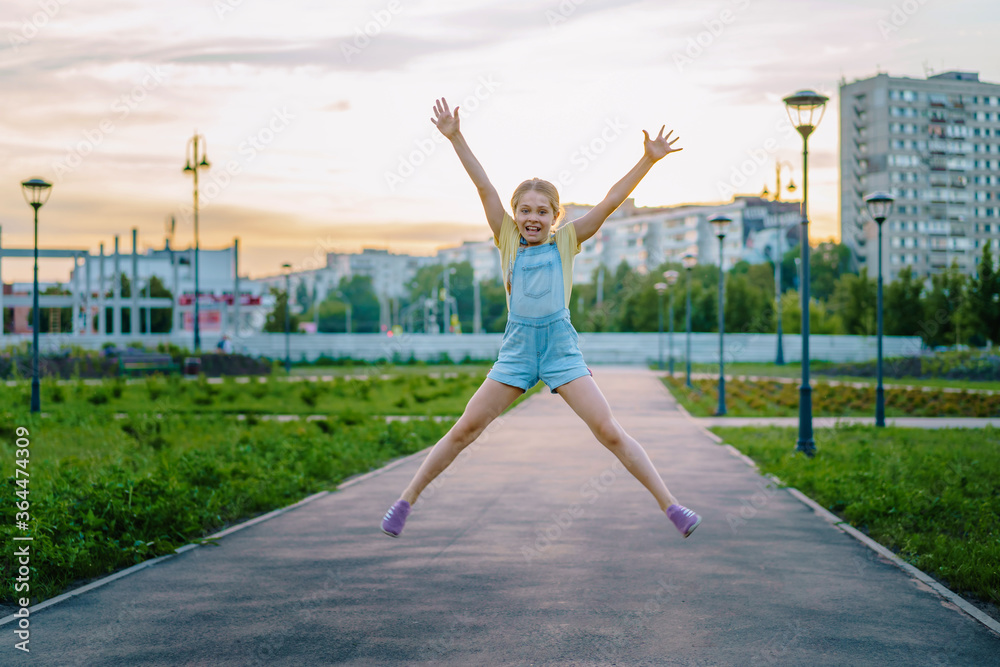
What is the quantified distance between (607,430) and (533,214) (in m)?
1.09

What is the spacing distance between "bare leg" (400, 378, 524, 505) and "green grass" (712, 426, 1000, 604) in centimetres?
300

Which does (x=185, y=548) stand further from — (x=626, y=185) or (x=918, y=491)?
(x=918, y=491)


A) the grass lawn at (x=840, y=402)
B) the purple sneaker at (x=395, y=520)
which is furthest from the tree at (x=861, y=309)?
the purple sneaker at (x=395, y=520)

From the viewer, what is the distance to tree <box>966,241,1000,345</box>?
43125mm

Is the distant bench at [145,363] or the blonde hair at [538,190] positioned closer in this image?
the blonde hair at [538,190]

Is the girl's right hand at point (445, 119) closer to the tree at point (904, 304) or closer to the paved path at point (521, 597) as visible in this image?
the paved path at point (521, 597)

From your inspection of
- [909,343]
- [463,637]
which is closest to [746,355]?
[909,343]

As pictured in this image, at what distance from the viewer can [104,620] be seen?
4.80 metres

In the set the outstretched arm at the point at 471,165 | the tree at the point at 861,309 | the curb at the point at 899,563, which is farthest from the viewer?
the tree at the point at 861,309

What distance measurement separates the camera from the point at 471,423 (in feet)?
14.8

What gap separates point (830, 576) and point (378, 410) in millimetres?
17009

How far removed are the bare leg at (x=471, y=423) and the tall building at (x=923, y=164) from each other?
104 meters

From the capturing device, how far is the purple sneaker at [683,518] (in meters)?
4.38

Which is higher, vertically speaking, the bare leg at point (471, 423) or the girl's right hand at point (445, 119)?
the girl's right hand at point (445, 119)
